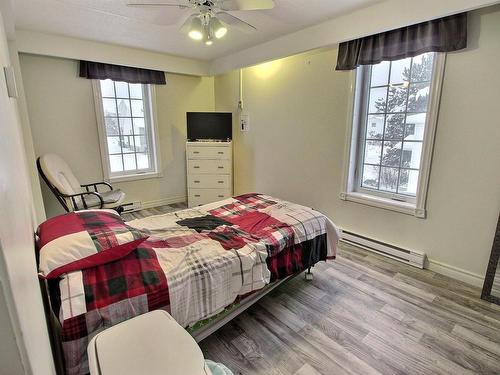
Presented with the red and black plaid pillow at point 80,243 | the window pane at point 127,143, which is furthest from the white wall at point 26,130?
the red and black plaid pillow at point 80,243

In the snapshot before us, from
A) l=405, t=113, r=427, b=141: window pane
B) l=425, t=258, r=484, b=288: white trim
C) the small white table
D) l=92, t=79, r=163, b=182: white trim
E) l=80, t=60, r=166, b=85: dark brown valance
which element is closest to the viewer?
the small white table

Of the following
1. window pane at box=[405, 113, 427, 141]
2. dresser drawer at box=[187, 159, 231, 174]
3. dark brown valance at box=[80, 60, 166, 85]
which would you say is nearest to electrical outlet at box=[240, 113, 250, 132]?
dresser drawer at box=[187, 159, 231, 174]

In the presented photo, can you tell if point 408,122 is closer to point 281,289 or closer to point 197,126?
point 281,289

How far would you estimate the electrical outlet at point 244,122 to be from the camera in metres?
4.36

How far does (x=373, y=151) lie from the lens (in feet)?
9.92

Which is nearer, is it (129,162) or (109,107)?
(109,107)

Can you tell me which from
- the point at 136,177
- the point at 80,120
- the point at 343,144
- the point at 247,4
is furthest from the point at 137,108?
the point at 343,144

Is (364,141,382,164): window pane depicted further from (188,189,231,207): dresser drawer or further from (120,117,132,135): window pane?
(120,117,132,135): window pane

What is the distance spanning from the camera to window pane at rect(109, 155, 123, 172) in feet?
13.3

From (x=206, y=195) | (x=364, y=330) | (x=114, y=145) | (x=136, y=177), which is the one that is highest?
(x=114, y=145)

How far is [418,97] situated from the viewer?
2566mm

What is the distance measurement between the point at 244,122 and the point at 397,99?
2.37 metres

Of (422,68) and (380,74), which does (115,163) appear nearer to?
(380,74)

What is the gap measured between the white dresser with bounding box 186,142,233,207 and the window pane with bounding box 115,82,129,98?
3.91 feet
